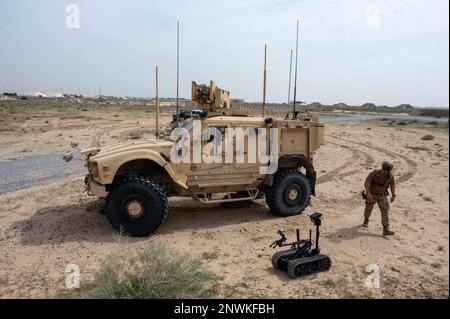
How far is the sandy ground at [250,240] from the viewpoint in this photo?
16.5 ft

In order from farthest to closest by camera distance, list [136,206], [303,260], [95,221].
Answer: [95,221] < [136,206] < [303,260]

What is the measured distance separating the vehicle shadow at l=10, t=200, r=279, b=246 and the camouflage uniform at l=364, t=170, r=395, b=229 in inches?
80.4

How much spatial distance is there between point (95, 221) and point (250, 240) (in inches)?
116

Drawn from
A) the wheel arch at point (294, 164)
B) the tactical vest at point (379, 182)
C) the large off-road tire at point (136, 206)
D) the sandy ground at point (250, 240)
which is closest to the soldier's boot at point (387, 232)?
the sandy ground at point (250, 240)

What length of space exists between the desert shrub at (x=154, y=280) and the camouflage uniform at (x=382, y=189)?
3345 mm

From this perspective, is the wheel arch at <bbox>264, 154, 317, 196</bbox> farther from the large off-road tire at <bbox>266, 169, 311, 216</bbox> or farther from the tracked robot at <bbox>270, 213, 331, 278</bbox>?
the tracked robot at <bbox>270, 213, 331, 278</bbox>

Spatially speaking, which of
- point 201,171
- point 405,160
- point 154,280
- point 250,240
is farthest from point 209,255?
point 405,160

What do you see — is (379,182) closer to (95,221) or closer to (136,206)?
(136,206)

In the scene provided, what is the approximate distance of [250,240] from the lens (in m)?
6.73

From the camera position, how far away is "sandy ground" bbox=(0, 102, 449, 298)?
5.04 metres

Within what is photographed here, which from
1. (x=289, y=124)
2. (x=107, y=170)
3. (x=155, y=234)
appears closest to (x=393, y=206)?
(x=289, y=124)

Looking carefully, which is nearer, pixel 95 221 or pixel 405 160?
pixel 95 221

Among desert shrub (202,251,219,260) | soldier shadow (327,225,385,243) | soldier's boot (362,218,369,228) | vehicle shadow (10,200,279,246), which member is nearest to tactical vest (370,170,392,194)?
soldier's boot (362,218,369,228)

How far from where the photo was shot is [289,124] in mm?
→ 8008
